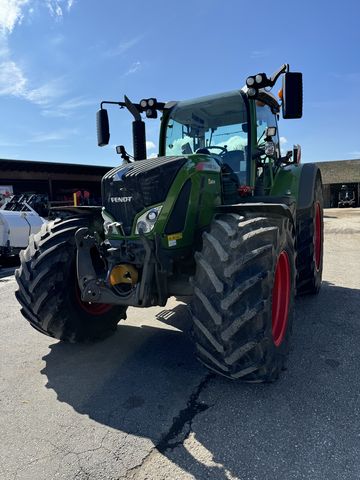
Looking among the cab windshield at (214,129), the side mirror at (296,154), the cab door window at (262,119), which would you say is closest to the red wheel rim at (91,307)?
the cab windshield at (214,129)

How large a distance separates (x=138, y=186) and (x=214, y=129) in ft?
5.37

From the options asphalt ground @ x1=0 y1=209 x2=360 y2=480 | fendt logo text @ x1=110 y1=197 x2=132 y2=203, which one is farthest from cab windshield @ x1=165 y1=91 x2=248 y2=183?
asphalt ground @ x1=0 y1=209 x2=360 y2=480

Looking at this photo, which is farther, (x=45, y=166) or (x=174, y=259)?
(x=45, y=166)

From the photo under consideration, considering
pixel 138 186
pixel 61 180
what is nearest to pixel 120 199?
pixel 138 186

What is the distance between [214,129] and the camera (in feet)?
14.0

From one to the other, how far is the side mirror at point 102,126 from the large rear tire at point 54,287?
4.06 ft

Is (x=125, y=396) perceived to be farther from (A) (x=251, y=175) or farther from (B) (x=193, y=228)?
(A) (x=251, y=175)

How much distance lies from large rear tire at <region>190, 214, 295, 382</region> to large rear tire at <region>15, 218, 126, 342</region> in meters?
1.36

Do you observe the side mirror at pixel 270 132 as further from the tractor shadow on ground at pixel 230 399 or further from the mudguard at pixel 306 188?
the tractor shadow on ground at pixel 230 399

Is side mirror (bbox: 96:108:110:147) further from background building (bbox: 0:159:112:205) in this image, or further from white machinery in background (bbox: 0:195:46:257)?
background building (bbox: 0:159:112:205)

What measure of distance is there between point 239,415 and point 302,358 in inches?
41.7

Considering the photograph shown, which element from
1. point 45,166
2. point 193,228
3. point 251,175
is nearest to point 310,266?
→ point 251,175

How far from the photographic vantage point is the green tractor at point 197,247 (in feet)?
8.21

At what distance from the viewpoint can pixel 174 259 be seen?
121 inches
